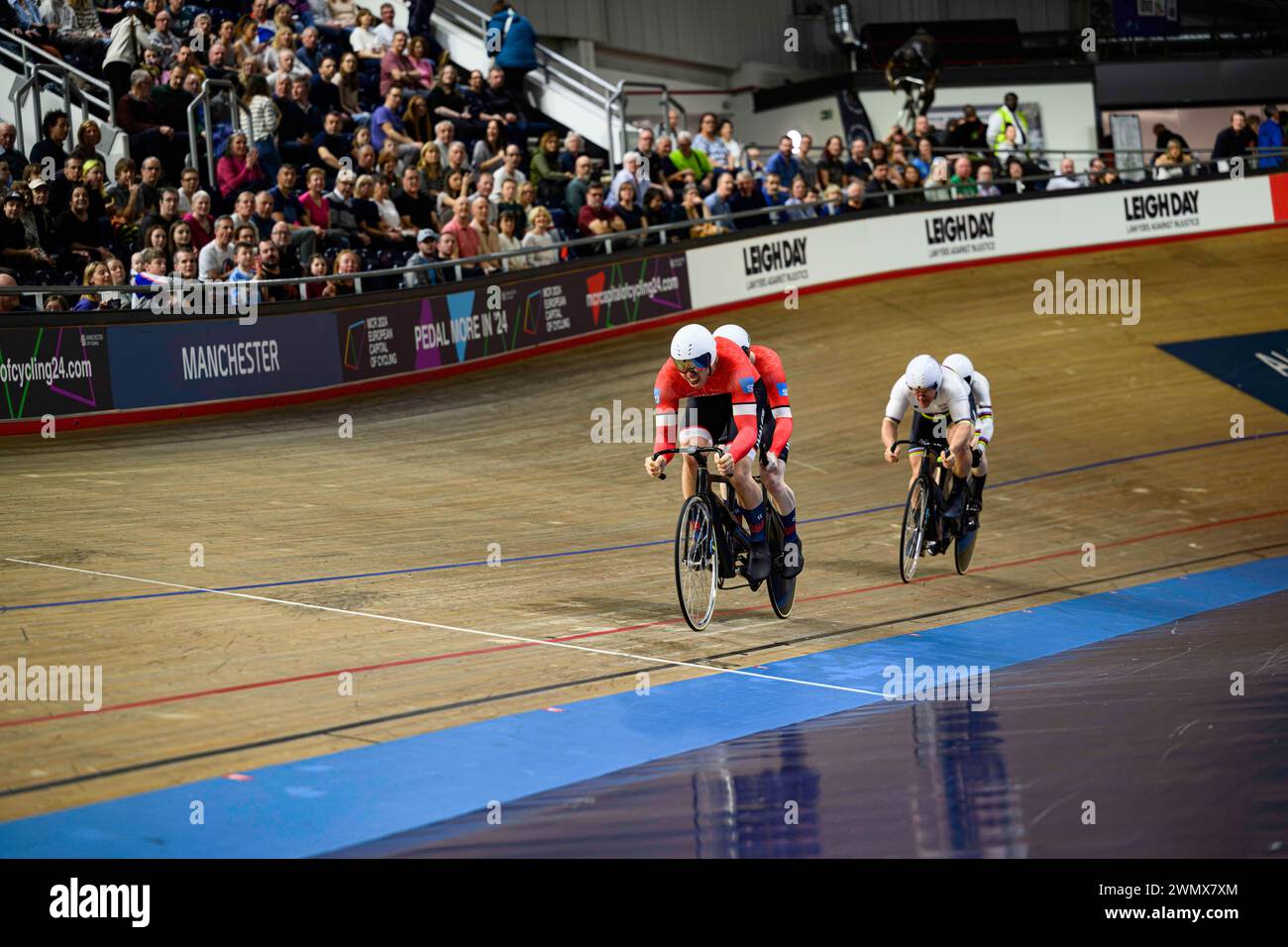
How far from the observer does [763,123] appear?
23188mm

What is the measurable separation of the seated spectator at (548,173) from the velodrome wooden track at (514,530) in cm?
179

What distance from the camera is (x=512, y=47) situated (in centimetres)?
1720

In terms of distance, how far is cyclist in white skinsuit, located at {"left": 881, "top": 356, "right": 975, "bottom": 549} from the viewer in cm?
792

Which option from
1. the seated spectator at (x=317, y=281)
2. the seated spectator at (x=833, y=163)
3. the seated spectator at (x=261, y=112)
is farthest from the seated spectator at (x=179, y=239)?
the seated spectator at (x=833, y=163)

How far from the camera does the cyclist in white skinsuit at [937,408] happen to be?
312 inches

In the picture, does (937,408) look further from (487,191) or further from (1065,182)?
(1065,182)

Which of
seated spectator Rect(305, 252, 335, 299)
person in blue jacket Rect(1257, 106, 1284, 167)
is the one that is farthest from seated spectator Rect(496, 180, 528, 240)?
person in blue jacket Rect(1257, 106, 1284, 167)

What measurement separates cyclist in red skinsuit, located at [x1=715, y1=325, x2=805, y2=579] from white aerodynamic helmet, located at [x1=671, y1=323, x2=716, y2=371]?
1.91ft

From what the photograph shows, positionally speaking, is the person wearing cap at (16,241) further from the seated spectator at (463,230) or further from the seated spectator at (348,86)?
the seated spectator at (348,86)

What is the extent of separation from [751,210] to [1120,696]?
1094cm

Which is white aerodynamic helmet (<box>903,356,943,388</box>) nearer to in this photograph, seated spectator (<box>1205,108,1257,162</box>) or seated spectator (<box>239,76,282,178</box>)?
seated spectator (<box>239,76,282,178</box>)

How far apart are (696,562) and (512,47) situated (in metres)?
12.3

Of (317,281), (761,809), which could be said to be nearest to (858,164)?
(317,281)

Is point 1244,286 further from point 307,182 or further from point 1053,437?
point 307,182
